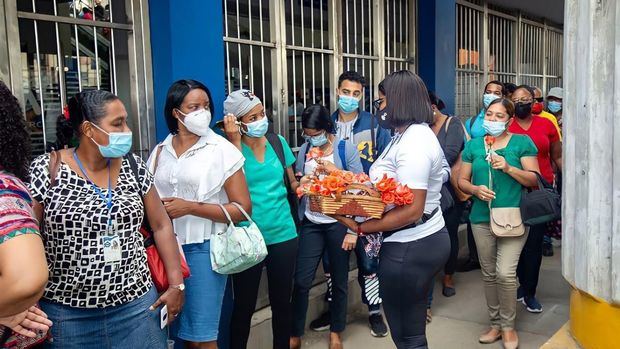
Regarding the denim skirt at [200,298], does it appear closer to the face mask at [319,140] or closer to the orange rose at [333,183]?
the orange rose at [333,183]

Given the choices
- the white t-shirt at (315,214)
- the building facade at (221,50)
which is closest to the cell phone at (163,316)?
the building facade at (221,50)

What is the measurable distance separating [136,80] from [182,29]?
1.46ft

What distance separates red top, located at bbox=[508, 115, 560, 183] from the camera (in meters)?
4.86

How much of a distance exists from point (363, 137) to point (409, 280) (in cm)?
178

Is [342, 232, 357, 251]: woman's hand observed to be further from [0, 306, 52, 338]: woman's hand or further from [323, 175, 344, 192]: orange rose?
[0, 306, 52, 338]: woman's hand

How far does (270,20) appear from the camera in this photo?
469cm

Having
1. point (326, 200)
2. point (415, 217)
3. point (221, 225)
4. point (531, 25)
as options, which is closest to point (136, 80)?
point (221, 225)

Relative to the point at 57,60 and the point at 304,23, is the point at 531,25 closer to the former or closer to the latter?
the point at 304,23

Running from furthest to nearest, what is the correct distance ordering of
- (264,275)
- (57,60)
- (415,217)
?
(264,275)
(57,60)
(415,217)

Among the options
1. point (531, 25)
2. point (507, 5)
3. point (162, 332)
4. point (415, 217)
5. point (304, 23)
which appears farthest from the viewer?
point (531, 25)

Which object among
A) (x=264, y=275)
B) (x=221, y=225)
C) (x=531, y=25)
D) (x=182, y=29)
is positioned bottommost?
(x=264, y=275)

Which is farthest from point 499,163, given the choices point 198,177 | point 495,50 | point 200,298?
point 495,50

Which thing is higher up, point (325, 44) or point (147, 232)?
point (325, 44)

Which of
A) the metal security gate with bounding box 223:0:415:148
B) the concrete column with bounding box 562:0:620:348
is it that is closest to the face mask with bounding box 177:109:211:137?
the metal security gate with bounding box 223:0:415:148
